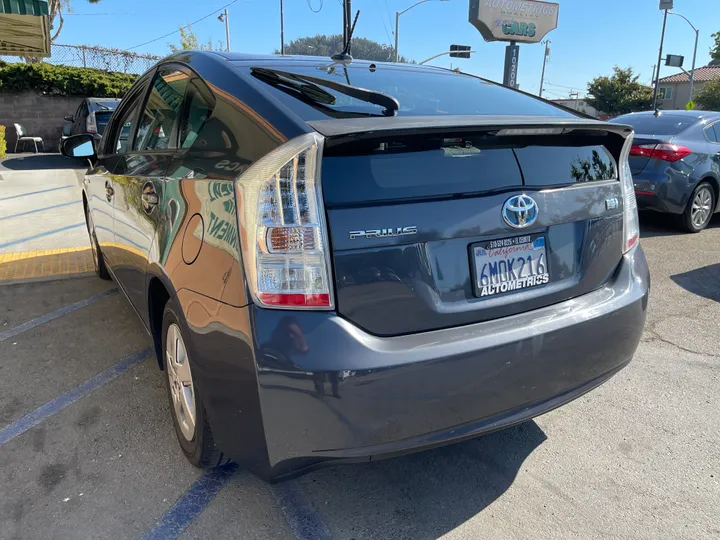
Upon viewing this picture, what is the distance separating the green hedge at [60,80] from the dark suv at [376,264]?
17096 mm

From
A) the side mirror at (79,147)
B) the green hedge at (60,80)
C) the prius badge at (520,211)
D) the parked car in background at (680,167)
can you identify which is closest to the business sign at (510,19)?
the green hedge at (60,80)

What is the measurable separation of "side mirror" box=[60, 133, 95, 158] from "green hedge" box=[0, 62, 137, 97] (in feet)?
47.8

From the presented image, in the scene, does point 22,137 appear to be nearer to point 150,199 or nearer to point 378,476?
point 150,199

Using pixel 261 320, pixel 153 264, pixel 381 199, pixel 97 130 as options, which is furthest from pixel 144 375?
pixel 97 130

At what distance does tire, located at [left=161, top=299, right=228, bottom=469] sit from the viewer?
2223mm

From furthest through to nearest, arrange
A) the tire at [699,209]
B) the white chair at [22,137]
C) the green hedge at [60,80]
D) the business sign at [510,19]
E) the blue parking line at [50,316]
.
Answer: the business sign at [510,19] → the green hedge at [60,80] → the white chair at [22,137] → the tire at [699,209] → the blue parking line at [50,316]

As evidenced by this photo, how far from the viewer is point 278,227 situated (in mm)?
1713

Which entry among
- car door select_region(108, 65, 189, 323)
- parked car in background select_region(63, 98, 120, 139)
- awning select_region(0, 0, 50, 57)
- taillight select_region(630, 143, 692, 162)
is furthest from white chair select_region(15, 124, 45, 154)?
taillight select_region(630, 143, 692, 162)

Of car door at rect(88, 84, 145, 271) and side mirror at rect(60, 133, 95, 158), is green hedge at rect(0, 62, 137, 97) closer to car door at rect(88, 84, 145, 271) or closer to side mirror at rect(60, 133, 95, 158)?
side mirror at rect(60, 133, 95, 158)

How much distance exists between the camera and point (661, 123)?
720 cm

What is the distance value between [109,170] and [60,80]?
1770 centimetres

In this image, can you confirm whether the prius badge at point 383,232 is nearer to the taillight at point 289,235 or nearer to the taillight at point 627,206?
the taillight at point 289,235

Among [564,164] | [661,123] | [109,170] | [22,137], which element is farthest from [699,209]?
[22,137]

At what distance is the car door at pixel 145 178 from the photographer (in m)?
2.58
